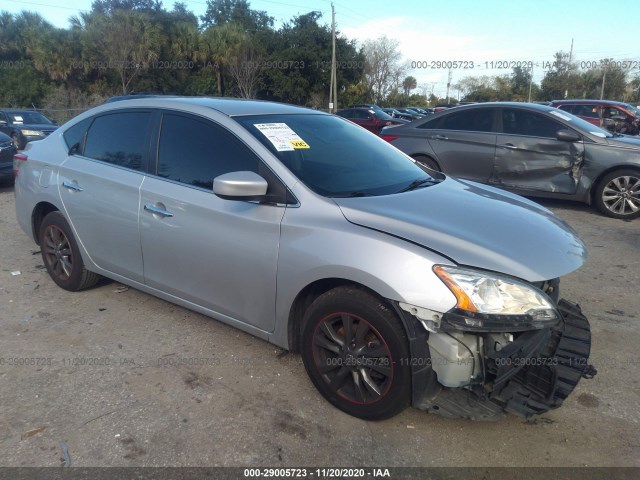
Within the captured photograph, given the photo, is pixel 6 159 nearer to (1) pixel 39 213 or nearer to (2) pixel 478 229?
(1) pixel 39 213

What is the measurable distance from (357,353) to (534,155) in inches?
237

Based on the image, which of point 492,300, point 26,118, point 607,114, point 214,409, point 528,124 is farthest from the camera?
point 26,118

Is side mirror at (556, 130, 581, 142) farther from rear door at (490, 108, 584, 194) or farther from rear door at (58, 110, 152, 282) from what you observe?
rear door at (58, 110, 152, 282)

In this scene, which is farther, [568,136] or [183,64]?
[183,64]

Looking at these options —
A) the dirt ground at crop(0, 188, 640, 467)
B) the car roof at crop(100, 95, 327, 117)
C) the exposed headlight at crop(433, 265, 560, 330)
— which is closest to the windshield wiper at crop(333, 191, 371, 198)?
the exposed headlight at crop(433, 265, 560, 330)

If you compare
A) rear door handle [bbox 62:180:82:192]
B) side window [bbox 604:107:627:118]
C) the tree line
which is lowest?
rear door handle [bbox 62:180:82:192]

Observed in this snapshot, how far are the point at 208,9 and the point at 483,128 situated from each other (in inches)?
2886

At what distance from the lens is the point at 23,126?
15.3 m

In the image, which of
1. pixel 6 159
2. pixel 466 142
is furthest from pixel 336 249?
pixel 6 159

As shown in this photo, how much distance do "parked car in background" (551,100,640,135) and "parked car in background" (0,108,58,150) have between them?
1448cm

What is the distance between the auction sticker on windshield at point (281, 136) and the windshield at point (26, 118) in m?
15.1

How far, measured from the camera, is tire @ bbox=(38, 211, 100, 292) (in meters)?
4.43

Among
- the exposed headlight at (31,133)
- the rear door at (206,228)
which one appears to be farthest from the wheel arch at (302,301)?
the exposed headlight at (31,133)

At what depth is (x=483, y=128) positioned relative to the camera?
8203 millimetres
